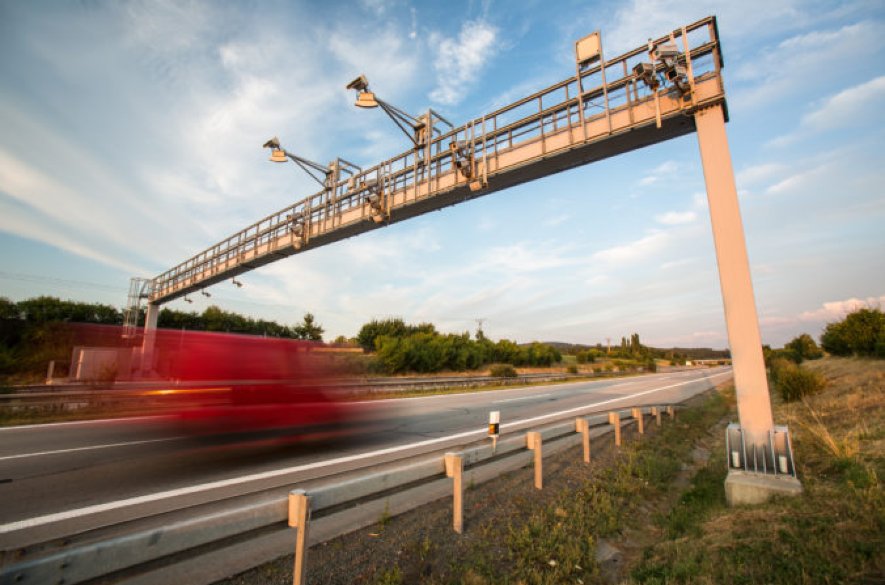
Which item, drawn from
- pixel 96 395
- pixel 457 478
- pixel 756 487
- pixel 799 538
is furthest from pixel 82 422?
pixel 756 487

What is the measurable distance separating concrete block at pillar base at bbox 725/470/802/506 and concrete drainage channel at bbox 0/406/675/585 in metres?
2.37

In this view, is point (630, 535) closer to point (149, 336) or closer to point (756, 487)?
point (756, 487)

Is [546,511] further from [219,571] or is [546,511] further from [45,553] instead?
[45,553]

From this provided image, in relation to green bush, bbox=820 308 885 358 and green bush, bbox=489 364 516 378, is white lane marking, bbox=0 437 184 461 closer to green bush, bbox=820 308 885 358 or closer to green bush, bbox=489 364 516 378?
green bush, bbox=489 364 516 378

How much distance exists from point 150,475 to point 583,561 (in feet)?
19.8

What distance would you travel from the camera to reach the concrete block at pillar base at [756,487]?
552cm

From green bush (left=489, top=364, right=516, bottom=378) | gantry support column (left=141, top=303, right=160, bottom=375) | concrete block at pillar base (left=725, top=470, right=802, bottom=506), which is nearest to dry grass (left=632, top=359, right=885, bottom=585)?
concrete block at pillar base (left=725, top=470, right=802, bottom=506)

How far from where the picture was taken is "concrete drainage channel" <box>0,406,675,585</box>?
176 centimetres

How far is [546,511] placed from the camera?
5148 mm

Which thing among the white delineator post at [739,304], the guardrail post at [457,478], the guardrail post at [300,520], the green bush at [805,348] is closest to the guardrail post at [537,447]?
the guardrail post at [457,478]

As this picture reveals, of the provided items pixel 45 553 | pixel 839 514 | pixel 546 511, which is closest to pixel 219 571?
pixel 45 553

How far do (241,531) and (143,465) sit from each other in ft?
18.0

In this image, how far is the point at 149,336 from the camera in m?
29.7

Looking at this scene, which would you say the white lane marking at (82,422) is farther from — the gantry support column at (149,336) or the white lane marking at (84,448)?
the gantry support column at (149,336)
